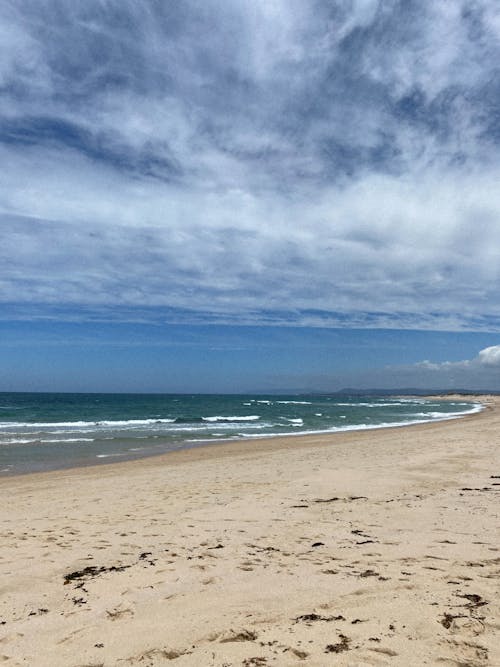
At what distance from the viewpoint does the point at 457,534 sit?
5.84 m

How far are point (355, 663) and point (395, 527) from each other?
352cm

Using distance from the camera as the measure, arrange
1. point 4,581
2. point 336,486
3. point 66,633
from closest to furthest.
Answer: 1. point 66,633
2. point 4,581
3. point 336,486

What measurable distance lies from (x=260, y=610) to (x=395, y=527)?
3.06 meters

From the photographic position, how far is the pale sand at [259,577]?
3.34 metres

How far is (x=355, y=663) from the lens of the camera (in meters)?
3.07

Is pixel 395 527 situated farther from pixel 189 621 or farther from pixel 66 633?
pixel 66 633

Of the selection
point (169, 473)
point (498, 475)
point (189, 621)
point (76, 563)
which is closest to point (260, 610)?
point (189, 621)

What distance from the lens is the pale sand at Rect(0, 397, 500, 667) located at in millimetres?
3342

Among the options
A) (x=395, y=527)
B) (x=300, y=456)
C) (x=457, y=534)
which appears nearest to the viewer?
(x=457, y=534)

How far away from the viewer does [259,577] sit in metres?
4.66

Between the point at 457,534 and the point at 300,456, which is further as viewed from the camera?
the point at 300,456

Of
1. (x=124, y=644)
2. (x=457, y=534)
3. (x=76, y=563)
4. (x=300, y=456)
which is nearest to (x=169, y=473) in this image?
(x=300, y=456)

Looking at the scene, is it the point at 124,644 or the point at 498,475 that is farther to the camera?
the point at 498,475

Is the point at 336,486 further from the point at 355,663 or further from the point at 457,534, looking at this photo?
the point at 355,663
